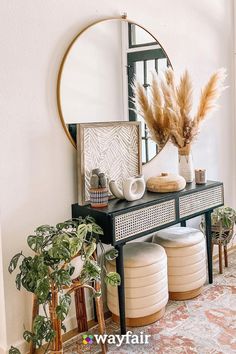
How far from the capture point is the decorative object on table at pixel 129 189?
2465 millimetres

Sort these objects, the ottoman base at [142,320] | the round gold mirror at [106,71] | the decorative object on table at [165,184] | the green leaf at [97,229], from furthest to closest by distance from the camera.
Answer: the decorative object on table at [165,184]
the ottoman base at [142,320]
the round gold mirror at [106,71]
the green leaf at [97,229]

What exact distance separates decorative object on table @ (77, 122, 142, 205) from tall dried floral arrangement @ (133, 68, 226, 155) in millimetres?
206

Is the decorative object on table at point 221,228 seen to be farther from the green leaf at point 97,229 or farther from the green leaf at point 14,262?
the green leaf at point 14,262

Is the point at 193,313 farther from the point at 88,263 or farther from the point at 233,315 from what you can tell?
the point at 88,263

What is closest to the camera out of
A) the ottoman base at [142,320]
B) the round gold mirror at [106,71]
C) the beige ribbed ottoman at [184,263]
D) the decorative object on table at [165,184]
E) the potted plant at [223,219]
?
the round gold mirror at [106,71]

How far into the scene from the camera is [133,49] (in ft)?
8.96

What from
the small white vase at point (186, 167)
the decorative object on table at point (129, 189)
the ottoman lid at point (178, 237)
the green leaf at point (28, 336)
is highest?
the small white vase at point (186, 167)

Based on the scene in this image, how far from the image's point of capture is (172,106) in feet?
9.33

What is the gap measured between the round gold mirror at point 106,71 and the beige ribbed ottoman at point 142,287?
73 centimetres

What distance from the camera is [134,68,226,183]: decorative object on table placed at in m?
2.84

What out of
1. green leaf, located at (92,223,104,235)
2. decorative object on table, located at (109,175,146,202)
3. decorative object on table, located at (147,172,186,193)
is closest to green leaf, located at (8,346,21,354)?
green leaf, located at (92,223,104,235)

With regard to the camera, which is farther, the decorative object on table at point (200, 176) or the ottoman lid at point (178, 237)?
the decorative object on table at point (200, 176)

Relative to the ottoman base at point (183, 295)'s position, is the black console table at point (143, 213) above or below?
above

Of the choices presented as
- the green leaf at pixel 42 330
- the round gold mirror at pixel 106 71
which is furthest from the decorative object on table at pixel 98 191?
the green leaf at pixel 42 330
